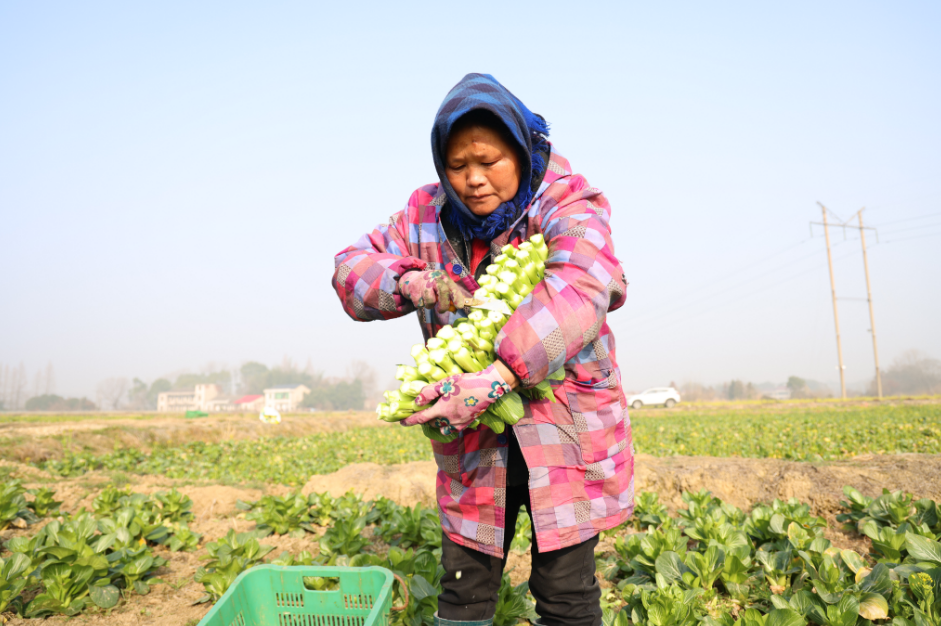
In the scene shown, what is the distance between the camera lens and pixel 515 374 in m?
1.47

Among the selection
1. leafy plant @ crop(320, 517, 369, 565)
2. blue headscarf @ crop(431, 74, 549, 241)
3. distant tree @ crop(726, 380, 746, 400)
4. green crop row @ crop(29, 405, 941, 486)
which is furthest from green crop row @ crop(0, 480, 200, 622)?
distant tree @ crop(726, 380, 746, 400)

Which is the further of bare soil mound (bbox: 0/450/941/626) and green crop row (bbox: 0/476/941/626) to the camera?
bare soil mound (bbox: 0/450/941/626)

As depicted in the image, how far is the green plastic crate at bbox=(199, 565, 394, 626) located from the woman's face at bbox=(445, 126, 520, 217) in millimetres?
1337

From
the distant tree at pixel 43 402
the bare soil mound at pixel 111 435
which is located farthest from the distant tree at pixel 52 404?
the bare soil mound at pixel 111 435

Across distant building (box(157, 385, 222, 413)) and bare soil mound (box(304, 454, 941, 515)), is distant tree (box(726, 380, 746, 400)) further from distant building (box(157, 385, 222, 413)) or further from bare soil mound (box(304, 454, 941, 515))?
distant building (box(157, 385, 222, 413))

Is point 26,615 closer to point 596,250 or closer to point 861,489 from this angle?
point 596,250

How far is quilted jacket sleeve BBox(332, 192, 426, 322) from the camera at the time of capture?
5.57ft

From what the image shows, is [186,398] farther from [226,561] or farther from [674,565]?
[674,565]

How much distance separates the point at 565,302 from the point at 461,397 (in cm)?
37

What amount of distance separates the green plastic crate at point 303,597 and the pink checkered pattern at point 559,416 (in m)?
0.45

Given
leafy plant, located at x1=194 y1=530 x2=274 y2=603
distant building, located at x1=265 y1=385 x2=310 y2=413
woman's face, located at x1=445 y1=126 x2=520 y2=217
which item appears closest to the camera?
woman's face, located at x1=445 y1=126 x2=520 y2=217

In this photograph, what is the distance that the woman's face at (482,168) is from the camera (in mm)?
1653

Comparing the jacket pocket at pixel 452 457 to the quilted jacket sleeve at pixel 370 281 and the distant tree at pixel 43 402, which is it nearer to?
the quilted jacket sleeve at pixel 370 281

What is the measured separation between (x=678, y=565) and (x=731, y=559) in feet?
0.86
